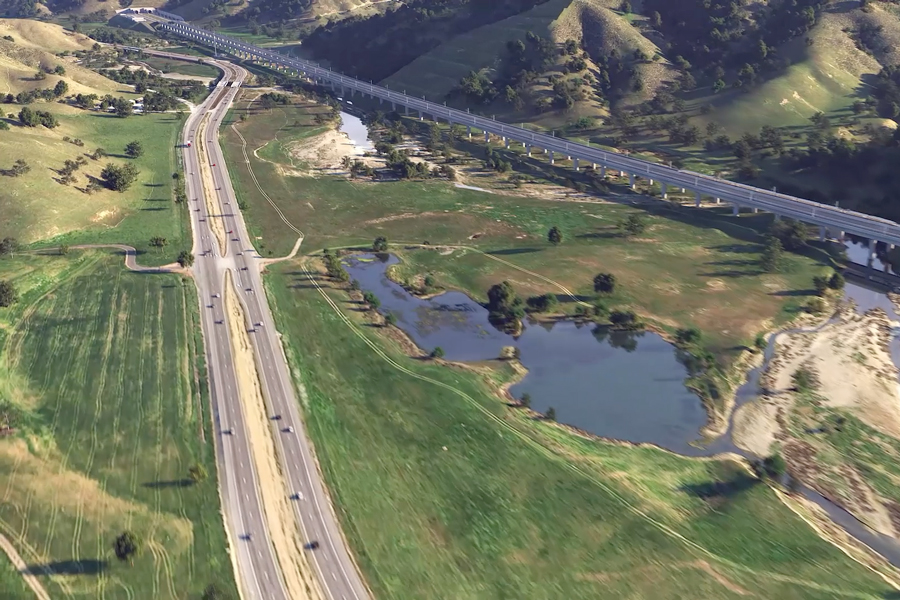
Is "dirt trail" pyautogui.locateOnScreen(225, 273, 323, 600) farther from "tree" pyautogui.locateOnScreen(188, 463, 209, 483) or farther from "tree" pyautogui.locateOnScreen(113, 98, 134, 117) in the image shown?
"tree" pyautogui.locateOnScreen(113, 98, 134, 117)

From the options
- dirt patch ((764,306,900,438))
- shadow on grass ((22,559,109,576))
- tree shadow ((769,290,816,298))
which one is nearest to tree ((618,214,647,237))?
tree shadow ((769,290,816,298))

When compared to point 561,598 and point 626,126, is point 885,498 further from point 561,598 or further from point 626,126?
point 626,126

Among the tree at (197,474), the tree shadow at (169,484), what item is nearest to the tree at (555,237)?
the tree at (197,474)

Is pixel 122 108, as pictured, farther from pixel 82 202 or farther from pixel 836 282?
pixel 836 282

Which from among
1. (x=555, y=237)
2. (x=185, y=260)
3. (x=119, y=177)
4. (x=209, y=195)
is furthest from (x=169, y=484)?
(x=119, y=177)

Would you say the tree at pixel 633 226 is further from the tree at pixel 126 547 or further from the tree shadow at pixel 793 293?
the tree at pixel 126 547

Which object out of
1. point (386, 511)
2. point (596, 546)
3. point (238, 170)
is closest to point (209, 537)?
point (386, 511)
